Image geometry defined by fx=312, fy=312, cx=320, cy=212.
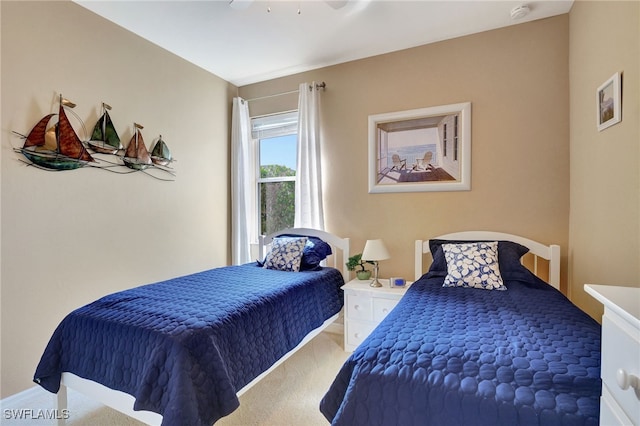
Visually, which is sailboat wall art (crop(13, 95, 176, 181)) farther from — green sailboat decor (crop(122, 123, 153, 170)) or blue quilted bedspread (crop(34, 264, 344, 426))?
blue quilted bedspread (crop(34, 264, 344, 426))

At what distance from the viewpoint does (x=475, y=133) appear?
2674 mm

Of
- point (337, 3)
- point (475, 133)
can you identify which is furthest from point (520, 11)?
point (337, 3)

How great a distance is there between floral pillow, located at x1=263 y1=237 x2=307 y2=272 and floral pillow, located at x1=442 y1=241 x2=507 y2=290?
1.29 m

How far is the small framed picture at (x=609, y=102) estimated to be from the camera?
1641 millimetres

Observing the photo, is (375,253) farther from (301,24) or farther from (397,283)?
(301,24)

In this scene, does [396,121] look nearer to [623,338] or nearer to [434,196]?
[434,196]

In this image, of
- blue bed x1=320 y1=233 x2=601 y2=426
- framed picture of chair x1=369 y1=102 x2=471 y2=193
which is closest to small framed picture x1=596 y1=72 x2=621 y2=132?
framed picture of chair x1=369 y1=102 x2=471 y2=193

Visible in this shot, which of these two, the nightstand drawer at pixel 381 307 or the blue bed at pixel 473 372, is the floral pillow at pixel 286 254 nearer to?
the nightstand drawer at pixel 381 307

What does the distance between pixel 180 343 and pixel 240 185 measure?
243cm

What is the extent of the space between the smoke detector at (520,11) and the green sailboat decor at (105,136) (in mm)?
3248

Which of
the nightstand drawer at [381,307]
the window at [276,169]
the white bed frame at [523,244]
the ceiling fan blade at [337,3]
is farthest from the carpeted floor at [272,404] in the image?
the ceiling fan blade at [337,3]

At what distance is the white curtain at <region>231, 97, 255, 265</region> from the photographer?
3652mm

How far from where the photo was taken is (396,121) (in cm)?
296

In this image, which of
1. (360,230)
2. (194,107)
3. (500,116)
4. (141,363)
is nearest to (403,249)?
(360,230)
